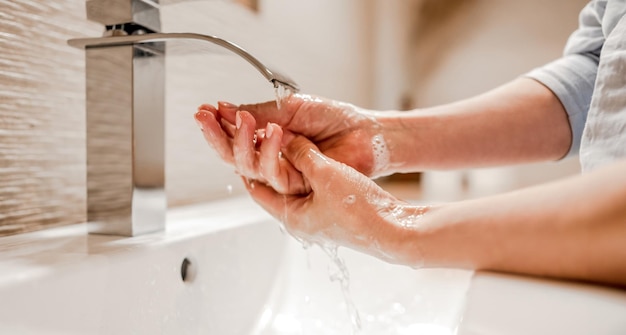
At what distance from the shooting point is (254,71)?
2.80 feet

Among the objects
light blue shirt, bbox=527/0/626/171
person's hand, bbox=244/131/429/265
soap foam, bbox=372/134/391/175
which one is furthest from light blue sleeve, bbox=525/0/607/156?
person's hand, bbox=244/131/429/265

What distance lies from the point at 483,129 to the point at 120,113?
0.50m

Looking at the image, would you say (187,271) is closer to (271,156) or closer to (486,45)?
(271,156)

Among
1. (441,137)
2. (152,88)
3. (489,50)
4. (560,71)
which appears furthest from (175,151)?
(489,50)

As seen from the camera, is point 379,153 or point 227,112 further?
point 379,153

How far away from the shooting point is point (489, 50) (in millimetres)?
2021

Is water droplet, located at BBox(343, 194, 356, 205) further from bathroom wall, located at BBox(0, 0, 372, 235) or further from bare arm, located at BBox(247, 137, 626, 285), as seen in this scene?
bathroom wall, located at BBox(0, 0, 372, 235)

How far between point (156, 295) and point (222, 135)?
7.6 inches

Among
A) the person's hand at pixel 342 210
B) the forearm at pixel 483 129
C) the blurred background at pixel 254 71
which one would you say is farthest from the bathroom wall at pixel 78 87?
the forearm at pixel 483 129

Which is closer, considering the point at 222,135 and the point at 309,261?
the point at 222,135

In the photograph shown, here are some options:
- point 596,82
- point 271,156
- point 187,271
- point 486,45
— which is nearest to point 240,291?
point 187,271

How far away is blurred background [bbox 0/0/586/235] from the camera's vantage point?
22.0 inches

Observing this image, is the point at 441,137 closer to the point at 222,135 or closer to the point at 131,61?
the point at 222,135

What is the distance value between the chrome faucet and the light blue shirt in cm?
32
